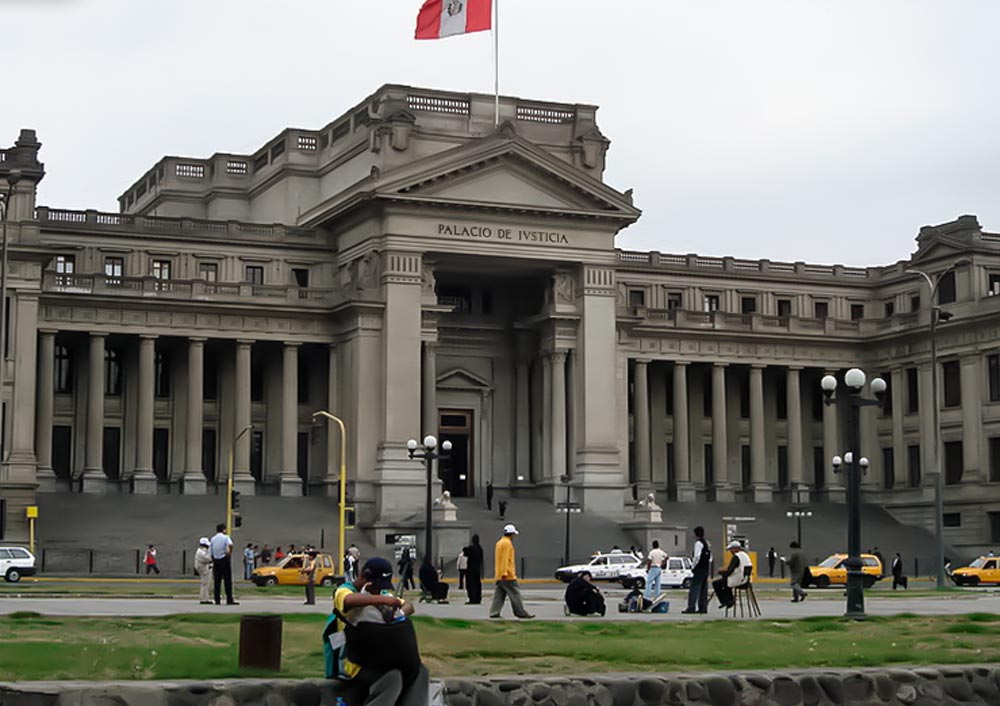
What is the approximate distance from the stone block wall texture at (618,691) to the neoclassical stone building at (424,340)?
59.2 meters

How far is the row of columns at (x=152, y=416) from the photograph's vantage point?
84.9 m

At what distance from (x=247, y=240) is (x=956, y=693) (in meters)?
71.5

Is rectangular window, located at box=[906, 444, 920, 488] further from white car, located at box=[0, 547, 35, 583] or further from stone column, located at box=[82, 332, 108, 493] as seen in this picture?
white car, located at box=[0, 547, 35, 583]

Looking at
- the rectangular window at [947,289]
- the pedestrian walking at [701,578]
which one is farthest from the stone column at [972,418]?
the pedestrian walking at [701,578]

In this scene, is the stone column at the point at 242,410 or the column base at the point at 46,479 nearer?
the column base at the point at 46,479

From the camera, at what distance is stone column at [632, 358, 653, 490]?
320ft

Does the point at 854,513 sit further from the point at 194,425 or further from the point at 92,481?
the point at 92,481

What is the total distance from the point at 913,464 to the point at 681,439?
14700 millimetres

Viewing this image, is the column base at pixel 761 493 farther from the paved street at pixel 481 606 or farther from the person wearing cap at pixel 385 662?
the person wearing cap at pixel 385 662

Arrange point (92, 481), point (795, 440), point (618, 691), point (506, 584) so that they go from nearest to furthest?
point (618, 691) < point (506, 584) < point (92, 481) < point (795, 440)

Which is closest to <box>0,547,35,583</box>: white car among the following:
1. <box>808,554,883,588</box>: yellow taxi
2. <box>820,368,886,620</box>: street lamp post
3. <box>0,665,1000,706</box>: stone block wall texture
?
<box>808,554,883,588</box>: yellow taxi

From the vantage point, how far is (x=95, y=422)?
85.8 meters

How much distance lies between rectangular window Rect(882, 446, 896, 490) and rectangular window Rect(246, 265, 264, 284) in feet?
131

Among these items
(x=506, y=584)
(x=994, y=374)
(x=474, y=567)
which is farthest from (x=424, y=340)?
(x=506, y=584)
